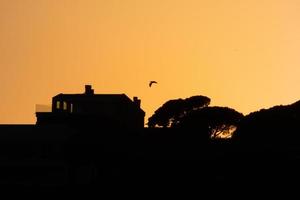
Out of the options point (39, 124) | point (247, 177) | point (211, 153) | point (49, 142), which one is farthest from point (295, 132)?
point (39, 124)

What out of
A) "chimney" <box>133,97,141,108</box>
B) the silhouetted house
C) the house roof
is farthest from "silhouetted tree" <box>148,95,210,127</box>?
"chimney" <box>133,97,141,108</box>

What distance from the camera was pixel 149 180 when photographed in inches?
1802

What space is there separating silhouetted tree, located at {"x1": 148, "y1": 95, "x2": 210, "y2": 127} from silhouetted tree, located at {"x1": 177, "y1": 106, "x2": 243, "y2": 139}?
7.55 meters

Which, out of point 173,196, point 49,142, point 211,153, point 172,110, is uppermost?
point 172,110

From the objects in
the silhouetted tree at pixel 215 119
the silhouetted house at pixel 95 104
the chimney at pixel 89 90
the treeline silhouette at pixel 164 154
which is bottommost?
the treeline silhouette at pixel 164 154

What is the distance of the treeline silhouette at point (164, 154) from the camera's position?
45.3 metres

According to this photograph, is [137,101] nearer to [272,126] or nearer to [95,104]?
[95,104]

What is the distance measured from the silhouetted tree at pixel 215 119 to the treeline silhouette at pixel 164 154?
4.2 inches

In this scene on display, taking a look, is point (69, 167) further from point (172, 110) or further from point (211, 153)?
point (172, 110)

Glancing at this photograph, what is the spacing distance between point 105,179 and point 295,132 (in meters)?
23.1

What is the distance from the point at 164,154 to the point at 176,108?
34726 millimetres

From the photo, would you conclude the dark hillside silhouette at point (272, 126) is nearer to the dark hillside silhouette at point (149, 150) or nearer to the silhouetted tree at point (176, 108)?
the dark hillside silhouette at point (149, 150)

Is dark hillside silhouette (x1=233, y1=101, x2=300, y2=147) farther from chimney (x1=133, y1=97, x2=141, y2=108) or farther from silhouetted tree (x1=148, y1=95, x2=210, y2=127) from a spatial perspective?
chimney (x1=133, y1=97, x2=141, y2=108)

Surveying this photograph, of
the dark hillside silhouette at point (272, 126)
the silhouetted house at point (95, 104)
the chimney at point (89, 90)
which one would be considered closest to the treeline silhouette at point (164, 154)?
the dark hillside silhouette at point (272, 126)
